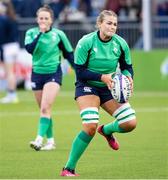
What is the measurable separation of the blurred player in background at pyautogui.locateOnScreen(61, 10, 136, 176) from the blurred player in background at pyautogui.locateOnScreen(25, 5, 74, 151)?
2917mm

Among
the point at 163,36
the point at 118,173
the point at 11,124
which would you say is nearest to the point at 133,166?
the point at 118,173

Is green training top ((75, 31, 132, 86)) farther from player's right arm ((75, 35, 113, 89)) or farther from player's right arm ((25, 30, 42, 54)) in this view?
player's right arm ((25, 30, 42, 54))

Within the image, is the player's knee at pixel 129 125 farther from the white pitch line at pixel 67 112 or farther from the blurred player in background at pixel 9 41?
the blurred player in background at pixel 9 41

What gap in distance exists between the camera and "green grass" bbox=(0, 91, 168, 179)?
41.4 feet

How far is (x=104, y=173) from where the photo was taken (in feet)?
40.9

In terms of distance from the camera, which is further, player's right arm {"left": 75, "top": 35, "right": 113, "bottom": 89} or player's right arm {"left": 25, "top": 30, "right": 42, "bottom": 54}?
player's right arm {"left": 25, "top": 30, "right": 42, "bottom": 54}

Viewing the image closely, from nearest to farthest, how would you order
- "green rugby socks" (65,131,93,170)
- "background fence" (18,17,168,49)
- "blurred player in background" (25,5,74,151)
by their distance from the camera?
"green rugby socks" (65,131,93,170) → "blurred player in background" (25,5,74,151) → "background fence" (18,17,168,49)

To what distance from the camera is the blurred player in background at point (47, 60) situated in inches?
621

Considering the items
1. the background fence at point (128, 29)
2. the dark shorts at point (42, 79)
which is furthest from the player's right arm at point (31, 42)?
the background fence at point (128, 29)

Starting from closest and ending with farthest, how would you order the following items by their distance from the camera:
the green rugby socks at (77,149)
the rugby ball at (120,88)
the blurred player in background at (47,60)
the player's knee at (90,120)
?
1. the green rugby socks at (77,149)
2. the player's knee at (90,120)
3. the rugby ball at (120,88)
4. the blurred player in background at (47,60)

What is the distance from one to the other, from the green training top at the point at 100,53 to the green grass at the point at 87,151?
1364 millimetres

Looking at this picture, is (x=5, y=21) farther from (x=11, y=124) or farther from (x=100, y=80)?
(x=100, y=80)

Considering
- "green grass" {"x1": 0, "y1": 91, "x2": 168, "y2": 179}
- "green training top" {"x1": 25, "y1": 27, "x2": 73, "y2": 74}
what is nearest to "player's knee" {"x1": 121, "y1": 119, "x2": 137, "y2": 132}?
"green grass" {"x1": 0, "y1": 91, "x2": 168, "y2": 179}

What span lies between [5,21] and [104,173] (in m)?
15.1
